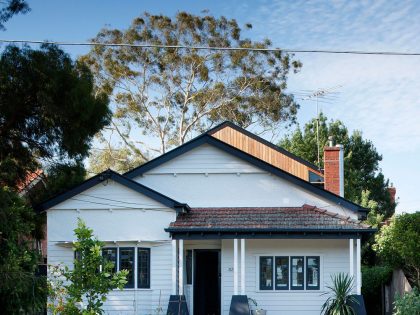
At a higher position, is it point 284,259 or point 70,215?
point 70,215

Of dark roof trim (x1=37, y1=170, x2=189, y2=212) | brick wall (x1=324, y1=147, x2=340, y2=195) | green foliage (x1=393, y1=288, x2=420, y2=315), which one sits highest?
brick wall (x1=324, y1=147, x2=340, y2=195)

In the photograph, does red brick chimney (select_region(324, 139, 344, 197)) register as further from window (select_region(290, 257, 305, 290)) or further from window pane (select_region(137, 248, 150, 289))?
window pane (select_region(137, 248, 150, 289))

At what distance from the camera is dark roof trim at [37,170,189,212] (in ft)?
72.0

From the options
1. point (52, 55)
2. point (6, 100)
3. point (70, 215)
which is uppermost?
point (52, 55)

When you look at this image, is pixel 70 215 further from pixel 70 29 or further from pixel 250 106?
pixel 250 106

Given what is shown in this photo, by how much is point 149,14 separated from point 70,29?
1940cm

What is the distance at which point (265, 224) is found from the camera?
2161cm

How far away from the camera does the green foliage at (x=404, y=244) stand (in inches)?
911

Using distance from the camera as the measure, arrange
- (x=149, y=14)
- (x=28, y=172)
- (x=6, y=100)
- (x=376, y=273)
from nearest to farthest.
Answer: (x=6, y=100) → (x=28, y=172) → (x=376, y=273) → (x=149, y=14)

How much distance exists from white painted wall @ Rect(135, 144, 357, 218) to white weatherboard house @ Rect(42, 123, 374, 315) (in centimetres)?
3

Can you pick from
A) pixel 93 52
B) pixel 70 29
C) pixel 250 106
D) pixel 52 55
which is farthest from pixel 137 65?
pixel 52 55

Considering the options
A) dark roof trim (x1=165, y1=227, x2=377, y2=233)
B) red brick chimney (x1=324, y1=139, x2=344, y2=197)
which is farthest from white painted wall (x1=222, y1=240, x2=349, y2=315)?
red brick chimney (x1=324, y1=139, x2=344, y2=197)

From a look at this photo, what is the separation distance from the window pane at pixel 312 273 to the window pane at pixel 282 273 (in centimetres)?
66

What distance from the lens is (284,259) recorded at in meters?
22.7
